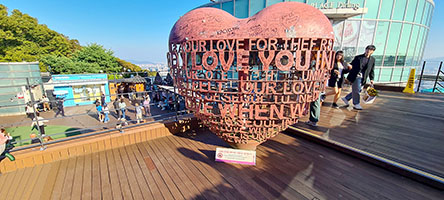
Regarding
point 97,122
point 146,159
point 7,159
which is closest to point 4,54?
point 97,122

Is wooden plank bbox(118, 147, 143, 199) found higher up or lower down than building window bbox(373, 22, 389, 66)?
lower down

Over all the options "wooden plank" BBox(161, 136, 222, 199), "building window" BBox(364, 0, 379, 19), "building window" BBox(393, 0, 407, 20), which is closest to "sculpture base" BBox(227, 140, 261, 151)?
"wooden plank" BBox(161, 136, 222, 199)

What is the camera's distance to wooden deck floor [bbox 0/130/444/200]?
7.87ft

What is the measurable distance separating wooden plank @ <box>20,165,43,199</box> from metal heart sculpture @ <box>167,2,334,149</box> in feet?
8.32

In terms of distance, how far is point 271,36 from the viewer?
2.24m

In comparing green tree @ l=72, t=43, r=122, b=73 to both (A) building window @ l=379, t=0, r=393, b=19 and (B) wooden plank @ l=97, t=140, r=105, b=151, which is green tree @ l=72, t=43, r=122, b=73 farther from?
(A) building window @ l=379, t=0, r=393, b=19

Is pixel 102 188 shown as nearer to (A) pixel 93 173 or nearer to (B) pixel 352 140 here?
(A) pixel 93 173

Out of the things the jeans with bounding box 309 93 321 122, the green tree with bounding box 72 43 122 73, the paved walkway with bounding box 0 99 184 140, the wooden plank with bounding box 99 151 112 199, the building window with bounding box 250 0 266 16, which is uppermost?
the building window with bounding box 250 0 266 16

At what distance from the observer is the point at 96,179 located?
2.74 meters

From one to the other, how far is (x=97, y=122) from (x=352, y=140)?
52.5ft

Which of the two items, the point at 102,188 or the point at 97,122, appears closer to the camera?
the point at 102,188

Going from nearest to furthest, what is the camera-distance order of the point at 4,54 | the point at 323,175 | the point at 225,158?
1. the point at 323,175
2. the point at 225,158
3. the point at 4,54

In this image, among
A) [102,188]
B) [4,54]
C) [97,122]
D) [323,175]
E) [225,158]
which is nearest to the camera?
[102,188]

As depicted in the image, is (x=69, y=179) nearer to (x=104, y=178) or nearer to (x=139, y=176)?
(x=104, y=178)
